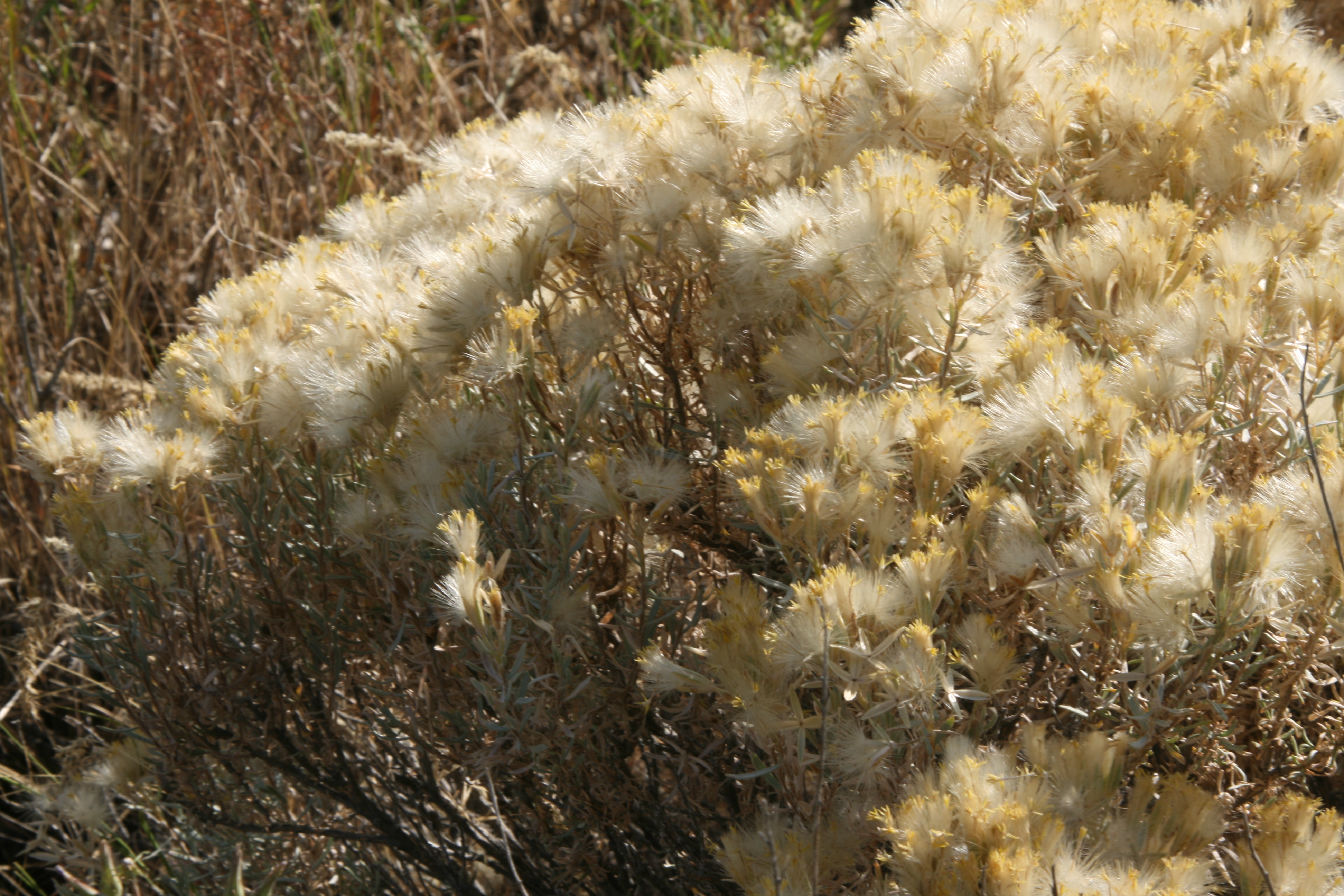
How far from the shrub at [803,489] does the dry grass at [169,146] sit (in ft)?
4.52

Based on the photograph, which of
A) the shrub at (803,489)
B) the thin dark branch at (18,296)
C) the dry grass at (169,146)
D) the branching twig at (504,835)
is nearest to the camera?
the shrub at (803,489)

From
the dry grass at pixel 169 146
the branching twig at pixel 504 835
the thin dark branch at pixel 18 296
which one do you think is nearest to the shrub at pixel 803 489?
the branching twig at pixel 504 835

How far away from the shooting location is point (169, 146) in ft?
12.7

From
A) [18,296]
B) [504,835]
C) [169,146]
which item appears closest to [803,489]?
[504,835]

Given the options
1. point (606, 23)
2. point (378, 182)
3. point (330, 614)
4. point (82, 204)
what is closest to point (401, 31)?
point (378, 182)

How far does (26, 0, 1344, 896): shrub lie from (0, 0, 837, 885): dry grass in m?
1.38

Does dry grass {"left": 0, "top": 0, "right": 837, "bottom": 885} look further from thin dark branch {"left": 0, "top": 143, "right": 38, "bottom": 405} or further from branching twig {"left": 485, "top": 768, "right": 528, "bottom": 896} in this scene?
branching twig {"left": 485, "top": 768, "right": 528, "bottom": 896}

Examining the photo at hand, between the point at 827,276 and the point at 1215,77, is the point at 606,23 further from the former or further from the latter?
the point at 827,276

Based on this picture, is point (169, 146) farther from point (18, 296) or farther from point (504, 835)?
point (504, 835)

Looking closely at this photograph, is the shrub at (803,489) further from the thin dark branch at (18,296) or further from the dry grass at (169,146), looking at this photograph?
the dry grass at (169,146)

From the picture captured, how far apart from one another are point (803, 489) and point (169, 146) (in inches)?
132

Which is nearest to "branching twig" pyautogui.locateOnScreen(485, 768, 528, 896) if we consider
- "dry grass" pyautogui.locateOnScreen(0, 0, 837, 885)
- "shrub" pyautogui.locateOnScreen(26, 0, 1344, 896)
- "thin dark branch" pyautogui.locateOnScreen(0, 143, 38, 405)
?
"shrub" pyautogui.locateOnScreen(26, 0, 1344, 896)

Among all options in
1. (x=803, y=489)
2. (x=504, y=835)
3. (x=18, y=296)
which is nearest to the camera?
(x=803, y=489)

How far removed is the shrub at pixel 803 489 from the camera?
4.38 ft
